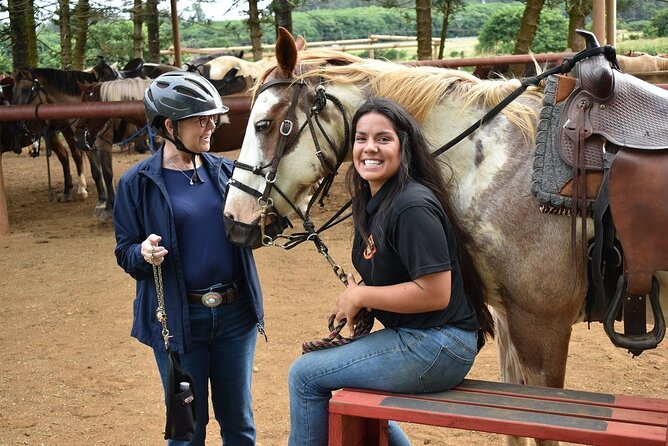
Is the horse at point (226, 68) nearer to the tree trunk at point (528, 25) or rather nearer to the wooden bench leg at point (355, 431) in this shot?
the tree trunk at point (528, 25)

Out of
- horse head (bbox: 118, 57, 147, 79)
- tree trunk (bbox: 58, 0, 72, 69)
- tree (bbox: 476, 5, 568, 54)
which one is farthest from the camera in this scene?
tree (bbox: 476, 5, 568, 54)

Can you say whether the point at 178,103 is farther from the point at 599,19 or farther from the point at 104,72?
the point at 104,72

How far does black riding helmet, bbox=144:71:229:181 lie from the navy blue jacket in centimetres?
14

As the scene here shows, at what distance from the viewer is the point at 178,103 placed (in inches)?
104

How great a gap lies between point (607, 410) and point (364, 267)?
0.87 meters

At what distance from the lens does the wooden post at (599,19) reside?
5594mm

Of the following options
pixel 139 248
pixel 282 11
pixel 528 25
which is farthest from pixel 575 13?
pixel 139 248

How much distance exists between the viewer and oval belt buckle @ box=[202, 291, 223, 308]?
268 centimetres

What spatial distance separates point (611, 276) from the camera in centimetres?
254

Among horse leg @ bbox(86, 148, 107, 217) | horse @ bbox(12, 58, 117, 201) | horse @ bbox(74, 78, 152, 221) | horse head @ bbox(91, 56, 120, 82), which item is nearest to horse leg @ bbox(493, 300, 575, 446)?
horse @ bbox(74, 78, 152, 221)

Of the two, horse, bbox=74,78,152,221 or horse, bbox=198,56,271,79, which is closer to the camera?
horse, bbox=74,78,152,221

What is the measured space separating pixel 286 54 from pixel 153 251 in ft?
3.04

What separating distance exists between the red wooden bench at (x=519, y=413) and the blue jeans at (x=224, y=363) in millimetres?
→ 638

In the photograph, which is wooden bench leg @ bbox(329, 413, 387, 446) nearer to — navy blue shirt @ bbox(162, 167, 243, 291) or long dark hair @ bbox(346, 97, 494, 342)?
long dark hair @ bbox(346, 97, 494, 342)
